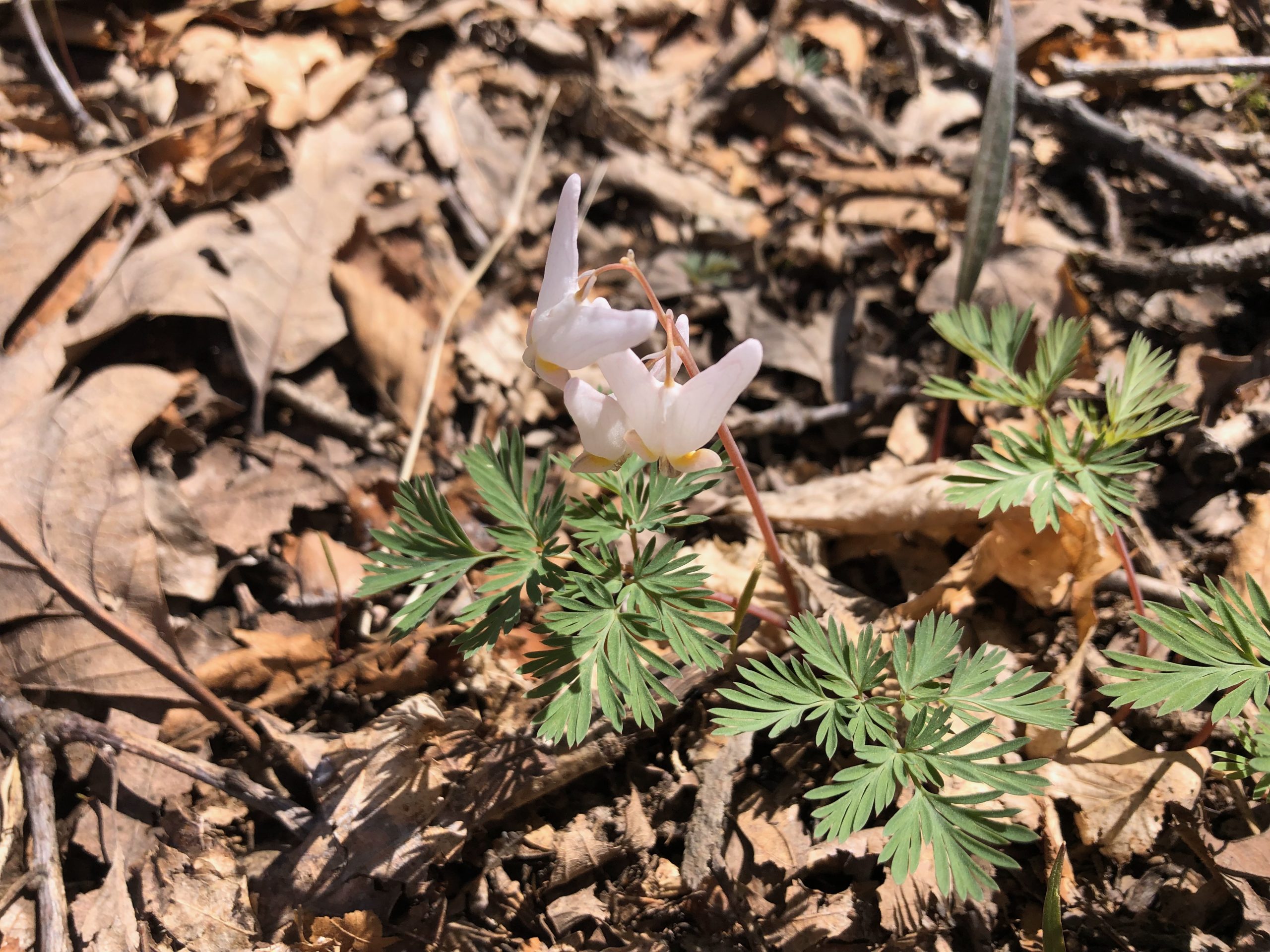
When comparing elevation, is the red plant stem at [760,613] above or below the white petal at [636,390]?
below

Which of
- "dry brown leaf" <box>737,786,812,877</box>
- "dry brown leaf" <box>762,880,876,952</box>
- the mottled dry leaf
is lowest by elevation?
"dry brown leaf" <box>762,880,876,952</box>

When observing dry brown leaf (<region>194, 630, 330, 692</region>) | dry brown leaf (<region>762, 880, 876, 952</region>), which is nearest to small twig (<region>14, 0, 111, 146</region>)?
dry brown leaf (<region>194, 630, 330, 692</region>)

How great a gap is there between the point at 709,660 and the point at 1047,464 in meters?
1.24

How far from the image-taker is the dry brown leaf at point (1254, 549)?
9.25ft

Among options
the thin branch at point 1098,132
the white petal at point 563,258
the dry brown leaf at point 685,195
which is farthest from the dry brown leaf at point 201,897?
the thin branch at point 1098,132

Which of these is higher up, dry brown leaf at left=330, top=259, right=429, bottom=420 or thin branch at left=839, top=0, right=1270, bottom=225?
thin branch at left=839, top=0, right=1270, bottom=225

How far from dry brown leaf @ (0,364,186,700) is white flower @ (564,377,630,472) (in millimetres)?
1659

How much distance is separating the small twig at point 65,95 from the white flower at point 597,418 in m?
3.35

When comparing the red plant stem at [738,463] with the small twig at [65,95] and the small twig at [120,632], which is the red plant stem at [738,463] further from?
the small twig at [65,95]

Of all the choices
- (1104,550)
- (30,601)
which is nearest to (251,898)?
(30,601)

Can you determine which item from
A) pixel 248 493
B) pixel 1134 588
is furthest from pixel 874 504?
pixel 248 493

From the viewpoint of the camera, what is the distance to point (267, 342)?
Answer: 11.6 feet

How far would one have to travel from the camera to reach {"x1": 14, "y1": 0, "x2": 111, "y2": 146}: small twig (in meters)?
3.95

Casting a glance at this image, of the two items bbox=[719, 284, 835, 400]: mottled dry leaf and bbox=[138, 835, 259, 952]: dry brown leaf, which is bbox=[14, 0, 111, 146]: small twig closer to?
bbox=[719, 284, 835, 400]: mottled dry leaf
